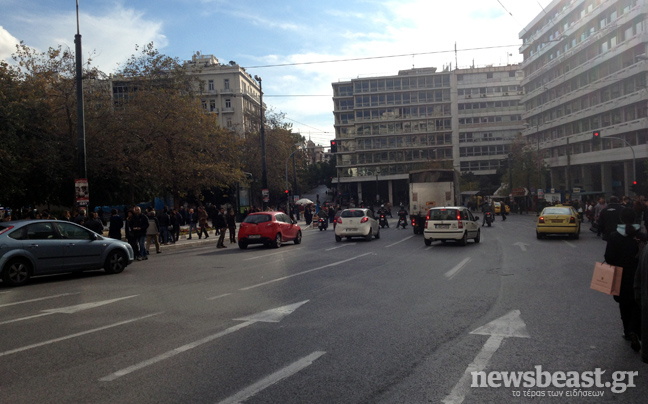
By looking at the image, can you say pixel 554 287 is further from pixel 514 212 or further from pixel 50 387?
pixel 514 212

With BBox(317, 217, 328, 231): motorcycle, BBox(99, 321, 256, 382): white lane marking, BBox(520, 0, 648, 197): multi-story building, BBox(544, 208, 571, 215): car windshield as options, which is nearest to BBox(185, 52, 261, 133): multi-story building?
BBox(520, 0, 648, 197): multi-story building

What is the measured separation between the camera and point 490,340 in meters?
6.43

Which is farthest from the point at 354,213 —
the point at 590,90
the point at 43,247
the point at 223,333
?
the point at 590,90

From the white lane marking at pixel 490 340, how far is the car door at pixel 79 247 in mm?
10164

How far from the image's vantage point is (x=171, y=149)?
3388 centimetres

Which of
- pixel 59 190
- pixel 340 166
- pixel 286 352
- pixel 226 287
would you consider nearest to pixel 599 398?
pixel 286 352

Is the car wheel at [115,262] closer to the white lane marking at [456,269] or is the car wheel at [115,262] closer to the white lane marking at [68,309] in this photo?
the white lane marking at [68,309]

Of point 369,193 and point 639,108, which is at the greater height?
point 639,108

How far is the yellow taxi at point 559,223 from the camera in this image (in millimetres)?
22641

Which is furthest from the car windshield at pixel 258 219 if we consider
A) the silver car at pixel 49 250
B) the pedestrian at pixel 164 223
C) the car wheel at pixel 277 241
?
the silver car at pixel 49 250

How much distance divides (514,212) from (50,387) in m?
74.0

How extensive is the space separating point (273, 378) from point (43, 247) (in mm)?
9665

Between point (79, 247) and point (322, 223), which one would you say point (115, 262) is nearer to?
point (79, 247)

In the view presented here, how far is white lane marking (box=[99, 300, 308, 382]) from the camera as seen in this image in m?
5.41
